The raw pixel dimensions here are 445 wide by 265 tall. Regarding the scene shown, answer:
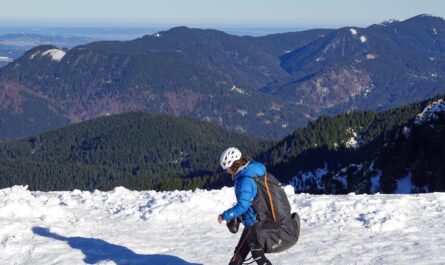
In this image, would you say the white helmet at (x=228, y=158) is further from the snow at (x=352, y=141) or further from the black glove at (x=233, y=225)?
the snow at (x=352, y=141)

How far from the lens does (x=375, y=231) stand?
17.2 m

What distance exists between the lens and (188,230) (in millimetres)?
18594

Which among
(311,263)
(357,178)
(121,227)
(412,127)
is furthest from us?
(357,178)

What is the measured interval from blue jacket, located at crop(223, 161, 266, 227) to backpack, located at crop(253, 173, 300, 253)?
124 millimetres

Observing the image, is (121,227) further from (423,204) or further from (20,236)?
(423,204)

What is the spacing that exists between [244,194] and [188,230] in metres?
8.15

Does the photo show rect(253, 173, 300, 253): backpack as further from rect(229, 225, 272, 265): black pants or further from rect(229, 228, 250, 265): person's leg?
rect(229, 228, 250, 265): person's leg

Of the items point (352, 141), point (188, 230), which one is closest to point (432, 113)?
point (188, 230)

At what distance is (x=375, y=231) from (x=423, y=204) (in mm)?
4281

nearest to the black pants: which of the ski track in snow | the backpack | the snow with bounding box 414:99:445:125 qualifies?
the backpack

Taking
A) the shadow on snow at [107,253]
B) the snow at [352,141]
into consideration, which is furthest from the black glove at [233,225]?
the snow at [352,141]

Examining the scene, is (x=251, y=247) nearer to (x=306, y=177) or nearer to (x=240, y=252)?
(x=240, y=252)

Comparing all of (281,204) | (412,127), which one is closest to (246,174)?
(281,204)

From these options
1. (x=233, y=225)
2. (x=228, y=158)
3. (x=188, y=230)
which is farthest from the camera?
(x=188, y=230)
